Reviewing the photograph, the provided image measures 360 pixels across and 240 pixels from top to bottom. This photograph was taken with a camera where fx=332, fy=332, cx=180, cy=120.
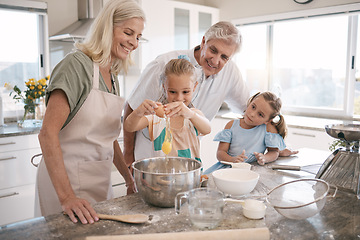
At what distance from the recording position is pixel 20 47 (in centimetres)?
333

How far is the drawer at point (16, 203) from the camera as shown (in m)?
2.76

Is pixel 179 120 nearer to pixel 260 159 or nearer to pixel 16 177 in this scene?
pixel 260 159

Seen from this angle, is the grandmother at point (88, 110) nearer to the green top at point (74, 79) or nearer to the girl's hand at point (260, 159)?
the green top at point (74, 79)

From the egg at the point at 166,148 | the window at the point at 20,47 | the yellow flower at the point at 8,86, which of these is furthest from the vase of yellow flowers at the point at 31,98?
the egg at the point at 166,148

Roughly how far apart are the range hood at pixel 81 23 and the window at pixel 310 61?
1.70 metres

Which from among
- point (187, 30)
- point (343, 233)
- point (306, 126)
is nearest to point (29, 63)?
point (187, 30)

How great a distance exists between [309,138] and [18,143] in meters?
2.65

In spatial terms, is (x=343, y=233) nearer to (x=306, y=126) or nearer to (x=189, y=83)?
(x=189, y=83)

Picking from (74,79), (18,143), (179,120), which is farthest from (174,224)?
(18,143)

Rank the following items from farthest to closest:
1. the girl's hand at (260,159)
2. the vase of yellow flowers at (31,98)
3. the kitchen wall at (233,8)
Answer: the kitchen wall at (233,8), the vase of yellow flowers at (31,98), the girl's hand at (260,159)

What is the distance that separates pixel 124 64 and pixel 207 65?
0.46 meters

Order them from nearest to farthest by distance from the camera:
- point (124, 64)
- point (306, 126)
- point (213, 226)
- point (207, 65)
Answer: point (213, 226) < point (124, 64) < point (207, 65) < point (306, 126)

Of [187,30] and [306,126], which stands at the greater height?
[187,30]

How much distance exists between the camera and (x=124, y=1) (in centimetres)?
134
